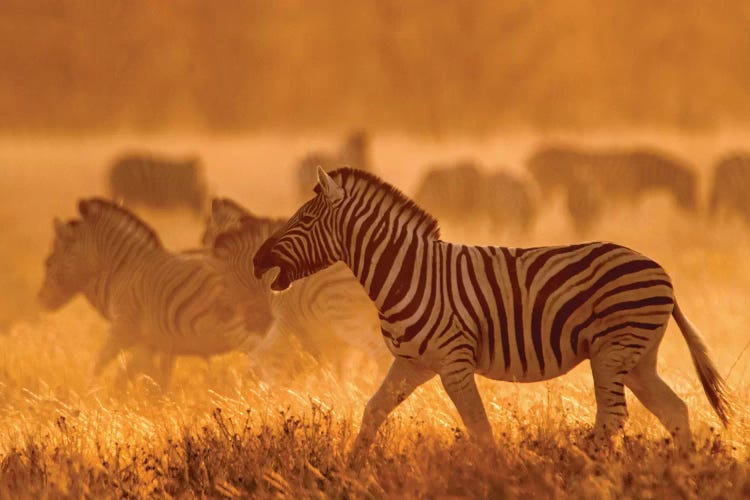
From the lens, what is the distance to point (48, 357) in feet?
33.2

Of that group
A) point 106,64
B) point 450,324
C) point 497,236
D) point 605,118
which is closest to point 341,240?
point 450,324

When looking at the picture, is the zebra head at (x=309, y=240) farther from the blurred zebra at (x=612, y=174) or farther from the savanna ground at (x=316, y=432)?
the blurred zebra at (x=612, y=174)

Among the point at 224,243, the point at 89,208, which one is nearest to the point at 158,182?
the point at 89,208

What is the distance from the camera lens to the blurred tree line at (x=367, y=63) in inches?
2751

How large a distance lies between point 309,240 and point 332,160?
1773 cm

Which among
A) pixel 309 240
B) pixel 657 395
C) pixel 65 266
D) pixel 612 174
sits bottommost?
pixel 657 395

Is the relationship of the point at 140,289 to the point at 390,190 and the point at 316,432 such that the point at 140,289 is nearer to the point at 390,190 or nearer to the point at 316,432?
the point at 316,432

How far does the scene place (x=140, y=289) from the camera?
9.37 m

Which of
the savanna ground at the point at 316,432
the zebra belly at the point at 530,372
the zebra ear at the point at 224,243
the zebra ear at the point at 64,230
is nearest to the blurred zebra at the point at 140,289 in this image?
the zebra ear at the point at 64,230

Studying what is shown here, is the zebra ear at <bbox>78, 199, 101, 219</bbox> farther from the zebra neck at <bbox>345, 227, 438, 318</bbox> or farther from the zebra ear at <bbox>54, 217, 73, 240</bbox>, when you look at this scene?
the zebra neck at <bbox>345, 227, 438, 318</bbox>

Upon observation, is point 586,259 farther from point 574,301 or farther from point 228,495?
point 228,495

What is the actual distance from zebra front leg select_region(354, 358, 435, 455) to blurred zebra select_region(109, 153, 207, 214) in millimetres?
19373

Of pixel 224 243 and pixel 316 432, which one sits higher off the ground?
pixel 224 243

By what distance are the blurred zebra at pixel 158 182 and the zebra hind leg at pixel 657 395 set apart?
19.5 metres
